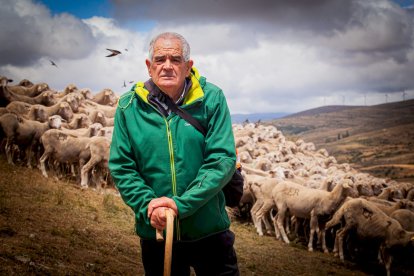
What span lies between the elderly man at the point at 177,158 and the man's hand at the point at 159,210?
48 mm

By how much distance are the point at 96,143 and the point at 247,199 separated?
5.76 m

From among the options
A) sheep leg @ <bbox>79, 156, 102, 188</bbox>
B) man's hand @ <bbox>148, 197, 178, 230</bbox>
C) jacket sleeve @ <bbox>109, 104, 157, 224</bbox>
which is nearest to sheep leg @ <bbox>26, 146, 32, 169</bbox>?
sheep leg @ <bbox>79, 156, 102, 188</bbox>

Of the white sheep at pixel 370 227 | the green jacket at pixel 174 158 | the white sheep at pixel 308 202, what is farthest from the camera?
the white sheep at pixel 308 202

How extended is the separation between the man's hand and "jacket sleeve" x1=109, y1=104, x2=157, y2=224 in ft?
0.31

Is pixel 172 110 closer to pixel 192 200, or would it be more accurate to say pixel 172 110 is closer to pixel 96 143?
pixel 192 200

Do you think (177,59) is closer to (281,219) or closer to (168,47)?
(168,47)

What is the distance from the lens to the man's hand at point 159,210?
2635 mm

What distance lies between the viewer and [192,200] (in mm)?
2676

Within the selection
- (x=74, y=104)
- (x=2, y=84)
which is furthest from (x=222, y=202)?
(x=74, y=104)

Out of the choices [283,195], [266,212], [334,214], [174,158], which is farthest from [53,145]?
[174,158]

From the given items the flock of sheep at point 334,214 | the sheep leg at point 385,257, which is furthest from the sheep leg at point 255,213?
the sheep leg at point 385,257

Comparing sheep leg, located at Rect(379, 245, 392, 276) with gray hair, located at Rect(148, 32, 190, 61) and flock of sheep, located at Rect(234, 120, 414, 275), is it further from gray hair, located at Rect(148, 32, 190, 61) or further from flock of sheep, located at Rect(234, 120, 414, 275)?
gray hair, located at Rect(148, 32, 190, 61)

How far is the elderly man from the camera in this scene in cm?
282

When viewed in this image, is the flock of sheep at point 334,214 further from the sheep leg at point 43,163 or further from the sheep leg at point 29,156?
the sheep leg at point 29,156
